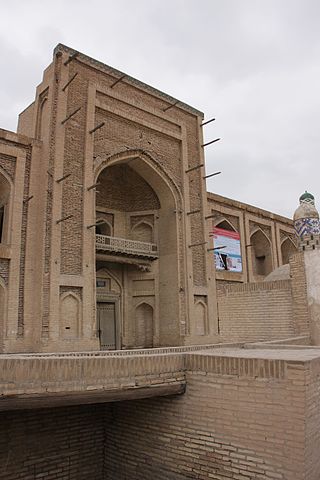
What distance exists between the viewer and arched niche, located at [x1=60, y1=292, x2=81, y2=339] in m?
9.77

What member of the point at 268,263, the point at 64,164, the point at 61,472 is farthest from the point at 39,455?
the point at 268,263

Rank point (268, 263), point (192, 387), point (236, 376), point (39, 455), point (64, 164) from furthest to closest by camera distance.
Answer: point (268, 263), point (64, 164), point (39, 455), point (192, 387), point (236, 376)

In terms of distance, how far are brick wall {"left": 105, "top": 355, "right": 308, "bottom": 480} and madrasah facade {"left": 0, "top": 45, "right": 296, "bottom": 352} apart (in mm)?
4730

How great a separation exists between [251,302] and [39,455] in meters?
6.29

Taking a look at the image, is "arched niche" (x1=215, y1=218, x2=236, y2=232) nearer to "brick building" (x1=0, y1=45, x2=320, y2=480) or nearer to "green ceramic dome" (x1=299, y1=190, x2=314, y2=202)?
"brick building" (x1=0, y1=45, x2=320, y2=480)

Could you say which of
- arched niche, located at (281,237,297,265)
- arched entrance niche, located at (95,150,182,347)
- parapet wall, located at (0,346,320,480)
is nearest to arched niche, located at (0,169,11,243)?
arched entrance niche, located at (95,150,182,347)

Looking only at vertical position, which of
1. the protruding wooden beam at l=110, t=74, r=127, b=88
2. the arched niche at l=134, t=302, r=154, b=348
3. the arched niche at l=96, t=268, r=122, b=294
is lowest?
the arched niche at l=134, t=302, r=154, b=348

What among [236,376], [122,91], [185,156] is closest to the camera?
[236,376]

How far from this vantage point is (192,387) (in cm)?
486

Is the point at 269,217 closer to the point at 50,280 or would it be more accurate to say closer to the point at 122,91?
the point at 122,91

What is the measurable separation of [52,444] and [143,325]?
8115 millimetres

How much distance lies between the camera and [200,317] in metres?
13.1

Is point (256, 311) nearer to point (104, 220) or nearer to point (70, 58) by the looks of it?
point (104, 220)

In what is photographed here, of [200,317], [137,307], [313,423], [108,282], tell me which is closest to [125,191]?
[108,282]
